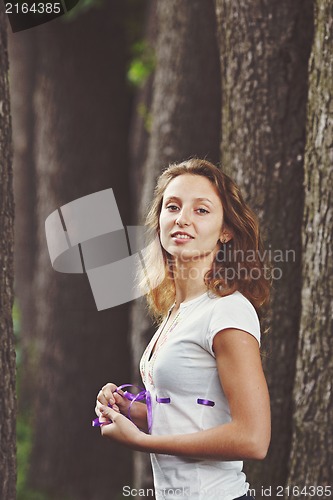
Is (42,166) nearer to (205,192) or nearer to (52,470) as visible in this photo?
(52,470)

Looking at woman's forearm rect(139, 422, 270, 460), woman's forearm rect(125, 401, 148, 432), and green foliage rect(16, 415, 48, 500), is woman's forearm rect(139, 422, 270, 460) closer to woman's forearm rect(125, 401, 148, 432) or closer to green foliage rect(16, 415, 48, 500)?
woman's forearm rect(125, 401, 148, 432)

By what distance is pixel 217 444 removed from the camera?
2.64 m

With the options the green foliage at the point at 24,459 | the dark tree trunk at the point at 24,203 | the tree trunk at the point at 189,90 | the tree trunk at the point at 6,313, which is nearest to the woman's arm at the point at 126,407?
the tree trunk at the point at 6,313

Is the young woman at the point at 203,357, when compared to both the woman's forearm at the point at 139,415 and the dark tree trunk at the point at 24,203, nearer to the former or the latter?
the woman's forearm at the point at 139,415

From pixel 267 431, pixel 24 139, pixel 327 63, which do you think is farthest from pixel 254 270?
pixel 24 139

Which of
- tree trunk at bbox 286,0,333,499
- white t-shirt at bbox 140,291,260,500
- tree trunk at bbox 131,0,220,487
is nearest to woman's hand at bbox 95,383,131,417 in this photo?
white t-shirt at bbox 140,291,260,500

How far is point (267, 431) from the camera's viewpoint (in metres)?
2.64

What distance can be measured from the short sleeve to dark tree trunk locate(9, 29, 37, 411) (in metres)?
7.41

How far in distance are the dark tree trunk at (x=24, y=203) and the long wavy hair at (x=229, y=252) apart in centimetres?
696

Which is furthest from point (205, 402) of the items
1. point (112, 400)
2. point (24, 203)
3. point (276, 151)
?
point (24, 203)

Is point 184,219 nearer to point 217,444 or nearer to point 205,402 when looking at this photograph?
point 205,402

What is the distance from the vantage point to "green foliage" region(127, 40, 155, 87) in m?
8.24

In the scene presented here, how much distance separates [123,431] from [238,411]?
37 centimetres

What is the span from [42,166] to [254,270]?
20.8ft
